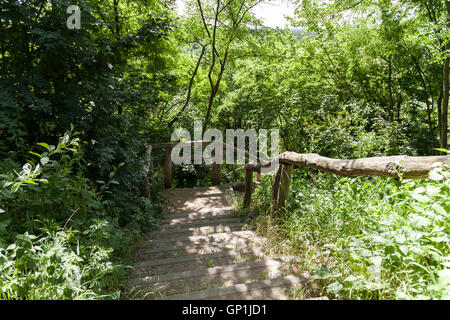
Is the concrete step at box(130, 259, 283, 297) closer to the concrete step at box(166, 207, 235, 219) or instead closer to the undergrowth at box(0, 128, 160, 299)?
the undergrowth at box(0, 128, 160, 299)

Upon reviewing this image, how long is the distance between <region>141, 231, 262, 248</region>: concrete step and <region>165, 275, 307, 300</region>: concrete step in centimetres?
112

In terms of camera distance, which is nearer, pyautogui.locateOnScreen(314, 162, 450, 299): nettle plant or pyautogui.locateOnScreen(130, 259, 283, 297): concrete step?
pyautogui.locateOnScreen(314, 162, 450, 299): nettle plant

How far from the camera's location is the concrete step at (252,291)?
6.04 feet

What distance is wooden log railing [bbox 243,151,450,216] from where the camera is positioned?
67.5 inches

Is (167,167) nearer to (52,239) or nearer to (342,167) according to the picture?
(52,239)

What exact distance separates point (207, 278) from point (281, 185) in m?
1.56

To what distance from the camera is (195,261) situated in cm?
→ 268

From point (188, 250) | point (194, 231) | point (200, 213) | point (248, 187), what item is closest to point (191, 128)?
point (200, 213)

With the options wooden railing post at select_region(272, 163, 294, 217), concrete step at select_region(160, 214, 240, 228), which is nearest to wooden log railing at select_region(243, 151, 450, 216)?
wooden railing post at select_region(272, 163, 294, 217)

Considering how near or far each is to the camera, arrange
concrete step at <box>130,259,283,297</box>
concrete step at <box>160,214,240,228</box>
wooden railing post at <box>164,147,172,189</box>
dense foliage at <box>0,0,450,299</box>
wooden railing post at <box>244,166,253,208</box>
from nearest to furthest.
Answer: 1. dense foliage at <box>0,0,450,299</box>
2. concrete step at <box>130,259,283,297</box>
3. concrete step at <box>160,214,240,228</box>
4. wooden railing post at <box>244,166,253,208</box>
5. wooden railing post at <box>164,147,172,189</box>

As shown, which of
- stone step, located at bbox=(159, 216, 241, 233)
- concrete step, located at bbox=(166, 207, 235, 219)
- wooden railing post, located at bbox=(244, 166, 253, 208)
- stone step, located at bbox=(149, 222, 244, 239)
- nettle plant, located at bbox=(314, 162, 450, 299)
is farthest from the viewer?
concrete step, located at bbox=(166, 207, 235, 219)

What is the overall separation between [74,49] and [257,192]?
10.7 ft
